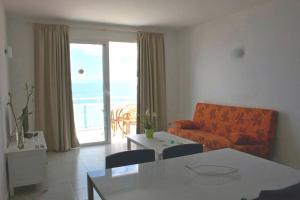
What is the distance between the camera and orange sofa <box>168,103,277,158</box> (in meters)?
3.69

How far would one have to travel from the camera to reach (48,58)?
188 inches

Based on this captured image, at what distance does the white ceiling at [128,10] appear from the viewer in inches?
151

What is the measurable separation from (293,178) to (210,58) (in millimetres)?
3798

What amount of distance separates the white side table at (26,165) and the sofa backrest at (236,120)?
9.35 ft

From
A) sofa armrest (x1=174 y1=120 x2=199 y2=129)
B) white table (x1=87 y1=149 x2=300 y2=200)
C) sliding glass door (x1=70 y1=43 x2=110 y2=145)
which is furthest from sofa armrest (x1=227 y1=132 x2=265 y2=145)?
sliding glass door (x1=70 y1=43 x2=110 y2=145)

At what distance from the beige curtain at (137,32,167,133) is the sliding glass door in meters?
0.72

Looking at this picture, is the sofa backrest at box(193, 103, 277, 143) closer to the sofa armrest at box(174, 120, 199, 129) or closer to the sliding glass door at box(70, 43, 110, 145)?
the sofa armrest at box(174, 120, 199, 129)

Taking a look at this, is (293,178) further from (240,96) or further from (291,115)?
(240,96)

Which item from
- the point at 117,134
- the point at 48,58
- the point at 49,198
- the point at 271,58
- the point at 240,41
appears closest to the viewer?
the point at 49,198

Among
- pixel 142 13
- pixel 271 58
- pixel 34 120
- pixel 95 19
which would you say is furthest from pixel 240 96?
pixel 34 120

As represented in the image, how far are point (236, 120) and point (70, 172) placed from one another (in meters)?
2.75

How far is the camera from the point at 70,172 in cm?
383

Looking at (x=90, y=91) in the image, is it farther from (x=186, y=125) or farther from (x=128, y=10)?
(x=186, y=125)

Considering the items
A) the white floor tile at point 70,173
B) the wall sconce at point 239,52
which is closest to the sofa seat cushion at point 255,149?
the wall sconce at point 239,52
